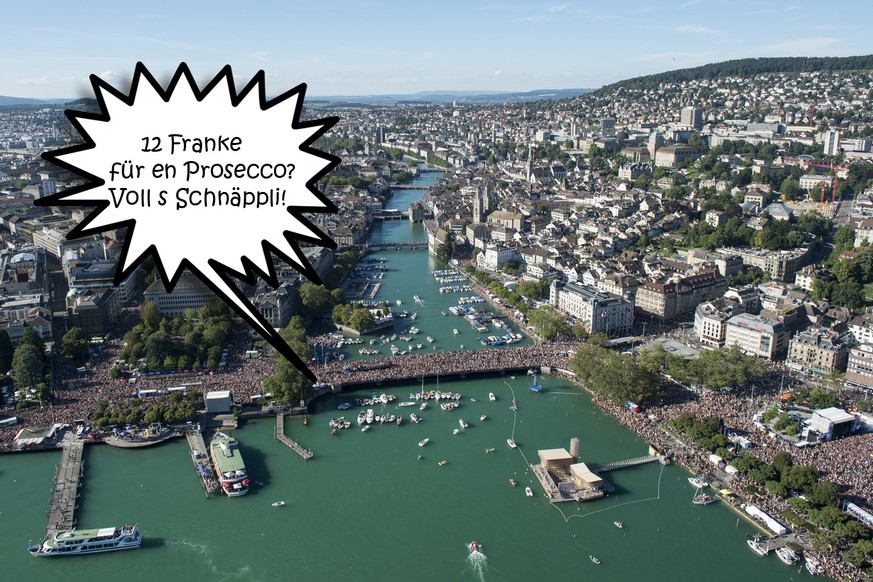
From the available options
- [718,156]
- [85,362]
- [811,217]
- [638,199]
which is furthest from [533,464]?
[718,156]

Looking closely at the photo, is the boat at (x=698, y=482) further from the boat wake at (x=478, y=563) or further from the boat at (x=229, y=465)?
the boat at (x=229, y=465)

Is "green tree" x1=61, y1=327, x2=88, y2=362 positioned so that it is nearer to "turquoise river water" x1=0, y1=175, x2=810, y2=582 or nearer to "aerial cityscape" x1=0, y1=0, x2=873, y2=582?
"aerial cityscape" x1=0, y1=0, x2=873, y2=582

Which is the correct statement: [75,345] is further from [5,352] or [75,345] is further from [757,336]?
[757,336]

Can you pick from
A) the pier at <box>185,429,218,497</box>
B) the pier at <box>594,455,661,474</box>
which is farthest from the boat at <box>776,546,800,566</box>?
the pier at <box>185,429,218,497</box>

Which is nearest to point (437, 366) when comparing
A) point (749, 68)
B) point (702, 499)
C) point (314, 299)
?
point (314, 299)

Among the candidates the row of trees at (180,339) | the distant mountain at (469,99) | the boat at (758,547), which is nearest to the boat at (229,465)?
the row of trees at (180,339)

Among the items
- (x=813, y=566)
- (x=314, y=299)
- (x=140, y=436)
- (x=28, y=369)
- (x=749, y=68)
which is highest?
(x=749, y=68)
